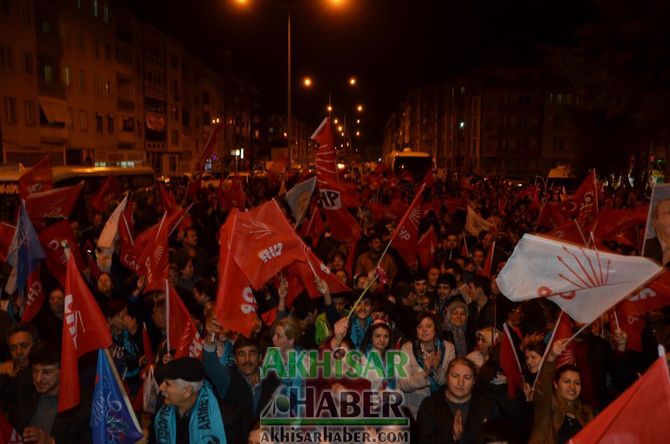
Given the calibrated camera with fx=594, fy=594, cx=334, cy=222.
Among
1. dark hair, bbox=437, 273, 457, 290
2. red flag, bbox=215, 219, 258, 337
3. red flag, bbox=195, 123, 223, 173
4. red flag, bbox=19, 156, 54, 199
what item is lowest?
dark hair, bbox=437, 273, 457, 290

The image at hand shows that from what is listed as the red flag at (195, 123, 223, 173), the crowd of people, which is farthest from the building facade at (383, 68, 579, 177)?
the crowd of people

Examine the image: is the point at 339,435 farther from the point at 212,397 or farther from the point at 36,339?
the point at 36,339

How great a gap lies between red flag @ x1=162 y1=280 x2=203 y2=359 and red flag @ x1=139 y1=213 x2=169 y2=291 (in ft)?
5.32

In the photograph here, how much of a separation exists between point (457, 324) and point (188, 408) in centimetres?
309

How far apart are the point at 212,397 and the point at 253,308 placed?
4.96 feet

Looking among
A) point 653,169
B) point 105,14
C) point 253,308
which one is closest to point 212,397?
point 253,308

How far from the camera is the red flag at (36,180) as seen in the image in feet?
34.2

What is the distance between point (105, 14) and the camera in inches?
1625

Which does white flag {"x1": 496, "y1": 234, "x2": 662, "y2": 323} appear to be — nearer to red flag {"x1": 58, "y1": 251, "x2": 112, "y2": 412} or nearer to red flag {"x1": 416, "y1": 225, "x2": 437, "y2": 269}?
red flag {"x1": 58, "y1": 251, "x2": 112, "y2": 412}

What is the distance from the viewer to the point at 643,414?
8.98 ft

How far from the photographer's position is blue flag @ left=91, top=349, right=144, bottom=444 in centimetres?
402

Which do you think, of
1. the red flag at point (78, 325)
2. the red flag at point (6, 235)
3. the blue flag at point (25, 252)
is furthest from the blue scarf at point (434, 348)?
the red flag at point (6, 235)

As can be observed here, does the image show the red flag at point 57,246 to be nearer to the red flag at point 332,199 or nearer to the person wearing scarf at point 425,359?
the red flag at point 332,199

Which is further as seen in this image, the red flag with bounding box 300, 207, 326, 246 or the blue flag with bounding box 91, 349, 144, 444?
the red flag with bounding box 300, 207, 326, 246
